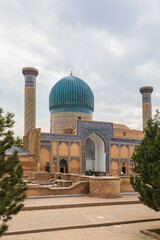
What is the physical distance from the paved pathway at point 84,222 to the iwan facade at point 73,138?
11.5 m

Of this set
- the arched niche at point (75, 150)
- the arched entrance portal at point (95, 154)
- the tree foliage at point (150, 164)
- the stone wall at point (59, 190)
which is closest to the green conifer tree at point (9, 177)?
the tree foliage at point (150, 164)

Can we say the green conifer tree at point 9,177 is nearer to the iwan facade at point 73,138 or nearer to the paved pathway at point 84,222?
the paved pathway at point 84,222

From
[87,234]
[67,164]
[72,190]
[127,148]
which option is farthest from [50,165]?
[87,234]

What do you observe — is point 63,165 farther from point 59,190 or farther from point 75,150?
point 59,190

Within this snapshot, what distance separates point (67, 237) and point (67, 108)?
87.0 feet

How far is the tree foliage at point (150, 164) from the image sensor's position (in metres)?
5.85

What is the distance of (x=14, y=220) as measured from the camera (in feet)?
24.4

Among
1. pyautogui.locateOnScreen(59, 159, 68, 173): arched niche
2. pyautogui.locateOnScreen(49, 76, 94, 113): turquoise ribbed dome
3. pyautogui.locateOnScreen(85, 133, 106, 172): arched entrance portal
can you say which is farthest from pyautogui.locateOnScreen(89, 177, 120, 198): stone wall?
pyautogui.locateOnScreen(49, 76, 94, 113): turquoise ribbed dome

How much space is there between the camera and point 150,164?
587 cm

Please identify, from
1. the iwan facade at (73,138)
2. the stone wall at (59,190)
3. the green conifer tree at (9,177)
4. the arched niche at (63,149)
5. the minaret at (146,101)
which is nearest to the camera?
the green conifer tree at (9,177)

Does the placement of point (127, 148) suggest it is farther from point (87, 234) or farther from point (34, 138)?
point (87, 234)

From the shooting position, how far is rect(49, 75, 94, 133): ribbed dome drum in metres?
31.8

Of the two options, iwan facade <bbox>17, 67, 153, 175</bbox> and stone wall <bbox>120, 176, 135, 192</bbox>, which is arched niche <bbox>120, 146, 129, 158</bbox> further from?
stone wall <bbox>120, 176, 135, 192</bbox>

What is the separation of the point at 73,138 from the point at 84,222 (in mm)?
18168
